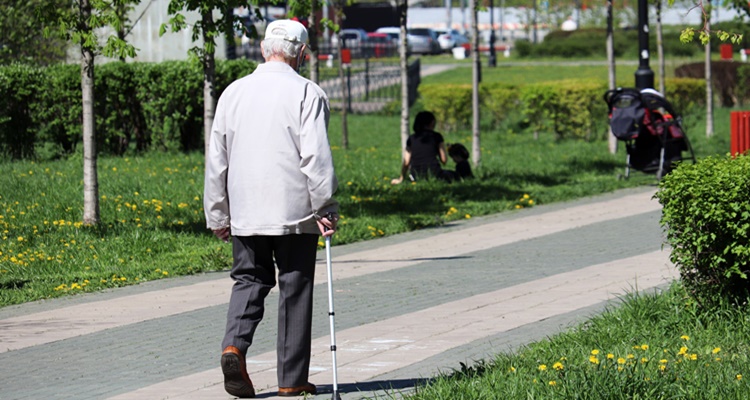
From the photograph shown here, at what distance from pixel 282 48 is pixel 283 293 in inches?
45.5

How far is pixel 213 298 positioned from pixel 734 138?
8988mm

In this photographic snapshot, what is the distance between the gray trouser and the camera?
5.95 metres

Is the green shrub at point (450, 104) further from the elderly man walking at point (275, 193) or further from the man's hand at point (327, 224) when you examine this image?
the man's hand at point (327, 224)

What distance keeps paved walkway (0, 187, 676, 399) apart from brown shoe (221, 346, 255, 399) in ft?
0.52

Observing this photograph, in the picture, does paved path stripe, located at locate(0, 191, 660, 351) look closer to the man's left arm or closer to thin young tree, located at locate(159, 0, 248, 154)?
thin young tree, located at locate(159, 0, 248, 154)

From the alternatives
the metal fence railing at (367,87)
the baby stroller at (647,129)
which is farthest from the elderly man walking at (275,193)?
the metal fence railing at (367,87)

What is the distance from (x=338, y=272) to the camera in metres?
10.1

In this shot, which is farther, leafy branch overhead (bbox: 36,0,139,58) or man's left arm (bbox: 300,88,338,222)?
leafy branch overhead (bbox: 36,0,139,58)

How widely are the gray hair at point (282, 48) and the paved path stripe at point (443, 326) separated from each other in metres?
1.63

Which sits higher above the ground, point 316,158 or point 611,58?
point 611,58

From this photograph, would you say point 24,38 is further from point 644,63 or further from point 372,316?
point 372,316

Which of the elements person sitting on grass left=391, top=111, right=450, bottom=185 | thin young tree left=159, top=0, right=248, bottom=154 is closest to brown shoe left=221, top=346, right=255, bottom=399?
thin young tree left=159, top=0, right=248, bottom=154

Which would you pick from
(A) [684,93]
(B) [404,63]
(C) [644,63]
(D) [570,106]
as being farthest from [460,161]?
(A) [684,93]

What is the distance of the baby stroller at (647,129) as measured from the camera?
51.4 ft
